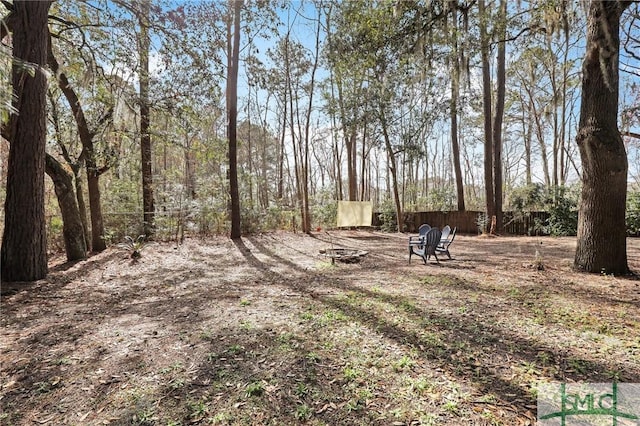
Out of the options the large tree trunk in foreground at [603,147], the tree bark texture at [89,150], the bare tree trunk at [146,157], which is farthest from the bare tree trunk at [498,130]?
the tree bark texture at [89,150]

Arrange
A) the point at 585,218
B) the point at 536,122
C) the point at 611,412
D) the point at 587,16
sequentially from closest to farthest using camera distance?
the point at 611,412 → the point at 587,16 → the point at 585,218 → the point at 536,122

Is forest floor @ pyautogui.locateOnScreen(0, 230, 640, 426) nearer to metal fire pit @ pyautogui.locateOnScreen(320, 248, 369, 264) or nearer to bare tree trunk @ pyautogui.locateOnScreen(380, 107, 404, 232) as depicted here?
metal fire pit @ pyautogui.locateOnScreen(320, 248, 369, 264)

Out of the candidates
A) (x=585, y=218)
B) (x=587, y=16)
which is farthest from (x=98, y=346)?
(x=587, y=16)

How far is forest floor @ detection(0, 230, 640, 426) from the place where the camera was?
6.26ft

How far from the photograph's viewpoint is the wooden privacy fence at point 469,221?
1147 centimetres

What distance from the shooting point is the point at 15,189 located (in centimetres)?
466

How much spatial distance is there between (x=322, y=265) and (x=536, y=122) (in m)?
18.9

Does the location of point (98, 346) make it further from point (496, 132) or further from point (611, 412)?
point (496, 132)

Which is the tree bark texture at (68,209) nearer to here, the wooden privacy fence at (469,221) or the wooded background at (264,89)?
the wooded background at (264,89)

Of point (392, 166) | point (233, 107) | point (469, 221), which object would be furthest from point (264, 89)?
point (469, 221)

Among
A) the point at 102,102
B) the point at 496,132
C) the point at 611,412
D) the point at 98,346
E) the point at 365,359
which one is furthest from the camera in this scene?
the point at 496,132

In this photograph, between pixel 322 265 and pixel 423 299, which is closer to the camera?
pixel 423 299

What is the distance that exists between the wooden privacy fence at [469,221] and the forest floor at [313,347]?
7.62m

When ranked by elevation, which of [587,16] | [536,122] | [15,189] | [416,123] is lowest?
[15,189]
